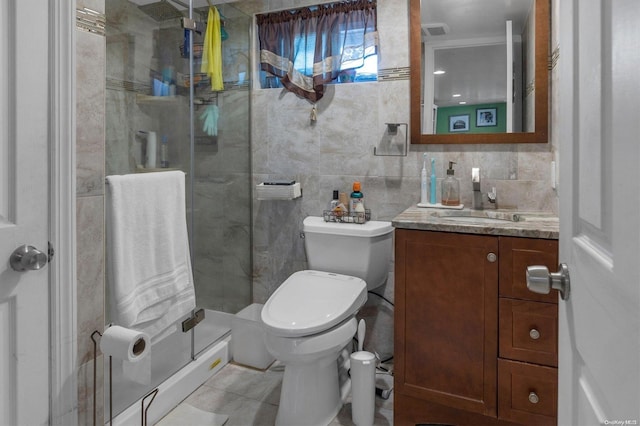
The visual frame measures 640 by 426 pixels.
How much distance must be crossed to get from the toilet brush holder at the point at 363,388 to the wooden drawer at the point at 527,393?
0.50 meters

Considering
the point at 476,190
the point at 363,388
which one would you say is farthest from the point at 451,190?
the point at 363,388

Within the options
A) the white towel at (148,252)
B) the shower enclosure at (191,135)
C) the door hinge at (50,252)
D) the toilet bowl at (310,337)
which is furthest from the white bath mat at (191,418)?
the door hinge at (50,252)

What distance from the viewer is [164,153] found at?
1.93 m

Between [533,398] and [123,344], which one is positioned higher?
[123,344]

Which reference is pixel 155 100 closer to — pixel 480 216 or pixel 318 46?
pixel 318 46

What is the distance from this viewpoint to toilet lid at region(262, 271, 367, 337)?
1.55 meters

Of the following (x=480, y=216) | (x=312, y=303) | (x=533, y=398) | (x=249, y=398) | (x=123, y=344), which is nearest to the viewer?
(x=123, y=344)

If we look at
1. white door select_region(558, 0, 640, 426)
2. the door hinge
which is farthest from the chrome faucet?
the door hinge

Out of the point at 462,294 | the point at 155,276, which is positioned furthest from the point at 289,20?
the point at 462,294

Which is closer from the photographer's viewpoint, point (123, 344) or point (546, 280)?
point (546, 280)

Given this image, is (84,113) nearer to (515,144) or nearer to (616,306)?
(616,306)

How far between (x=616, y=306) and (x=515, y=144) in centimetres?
168

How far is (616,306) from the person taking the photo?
479 millimetres

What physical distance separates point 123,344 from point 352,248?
1.08 metres
